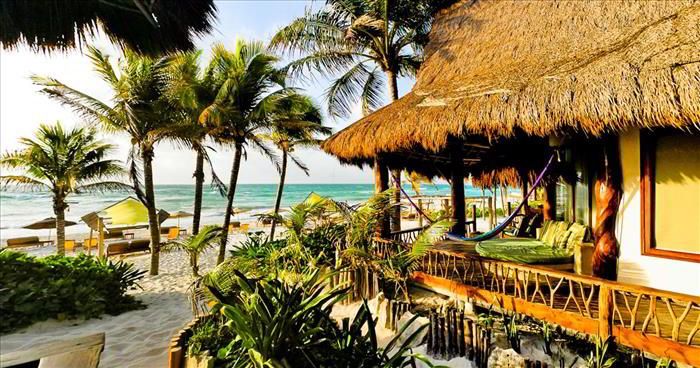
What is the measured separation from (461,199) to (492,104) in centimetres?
188

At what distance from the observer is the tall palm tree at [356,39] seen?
Answer: 7461 millimetres

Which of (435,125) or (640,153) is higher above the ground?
(435,125)

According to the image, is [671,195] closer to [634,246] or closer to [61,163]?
[634,246]

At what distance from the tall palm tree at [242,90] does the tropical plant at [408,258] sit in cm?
580

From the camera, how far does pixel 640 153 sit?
3695 millimetres

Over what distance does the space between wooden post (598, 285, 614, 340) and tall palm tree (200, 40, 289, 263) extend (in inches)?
307

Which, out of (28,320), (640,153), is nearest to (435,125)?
(640,153)

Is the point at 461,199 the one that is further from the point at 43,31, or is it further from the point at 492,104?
the point at 43,31

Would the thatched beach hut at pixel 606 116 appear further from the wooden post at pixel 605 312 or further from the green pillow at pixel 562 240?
the wooden post at pixel 605 312

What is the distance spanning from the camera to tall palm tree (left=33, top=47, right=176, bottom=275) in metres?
7.94

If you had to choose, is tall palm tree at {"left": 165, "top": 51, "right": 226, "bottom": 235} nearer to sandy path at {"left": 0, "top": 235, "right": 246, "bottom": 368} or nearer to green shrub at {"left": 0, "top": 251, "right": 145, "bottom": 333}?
green shrub at {"left": 0, "top": 251, "right": 145, "bottom": 333}

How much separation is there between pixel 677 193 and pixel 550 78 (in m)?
1.69

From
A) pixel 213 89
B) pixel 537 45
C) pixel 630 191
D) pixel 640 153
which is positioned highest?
pixel 213 89

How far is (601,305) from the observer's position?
2.84 metres
